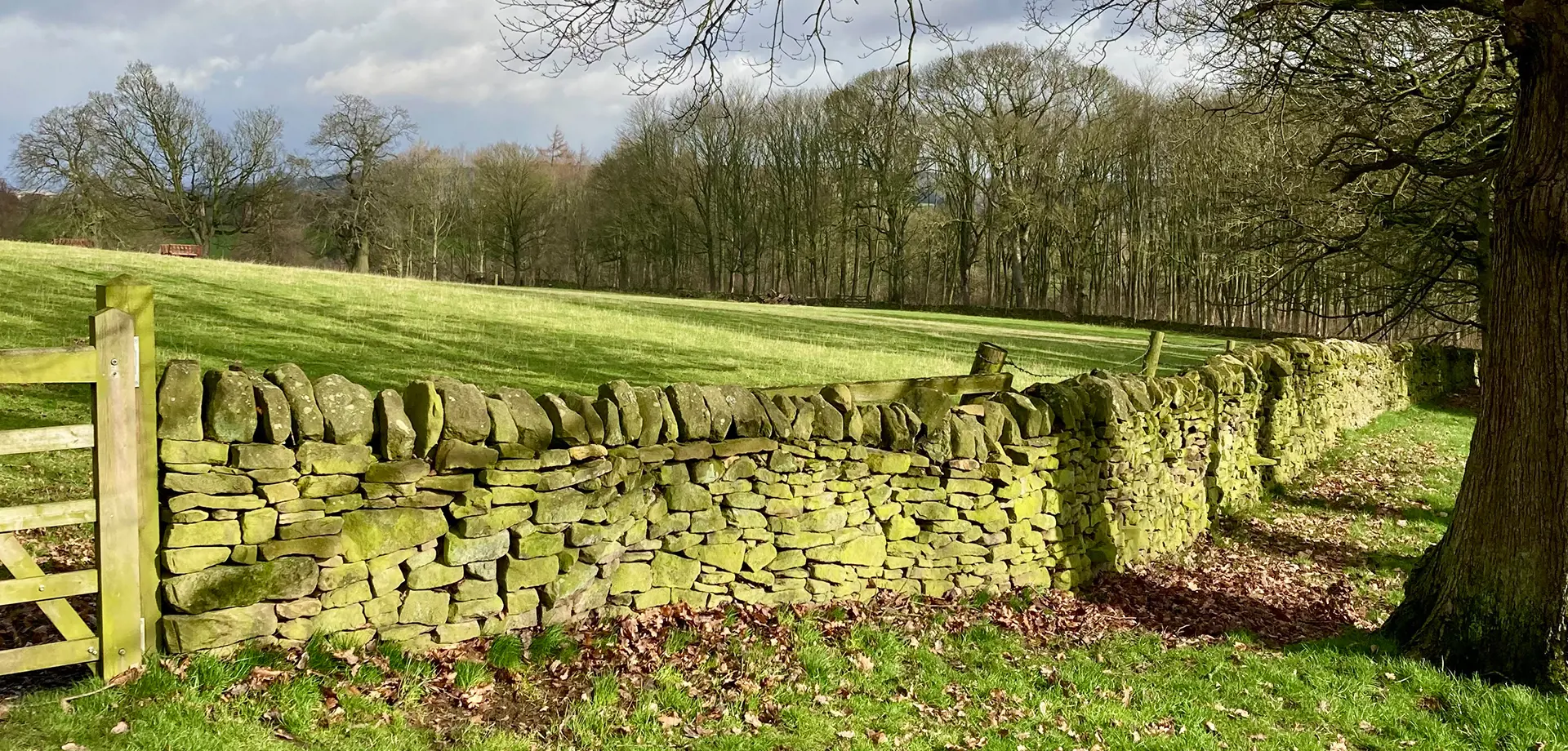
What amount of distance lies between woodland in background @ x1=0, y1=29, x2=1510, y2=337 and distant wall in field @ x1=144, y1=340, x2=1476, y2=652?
18989mm

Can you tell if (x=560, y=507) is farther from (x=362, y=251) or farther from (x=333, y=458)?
(x=362, y=251)

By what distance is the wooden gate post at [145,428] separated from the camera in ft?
12.8

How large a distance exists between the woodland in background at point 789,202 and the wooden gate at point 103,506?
80.4 feet

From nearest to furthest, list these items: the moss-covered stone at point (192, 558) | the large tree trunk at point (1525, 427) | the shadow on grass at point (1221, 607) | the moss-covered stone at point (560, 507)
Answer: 1. the moss-covered stone at point (192, 558)
2. the moss-covered stone at point (560, 507)
3. the large tree trunk at point (1525, 427)
4. the shadow on grass at point (1221, 607)

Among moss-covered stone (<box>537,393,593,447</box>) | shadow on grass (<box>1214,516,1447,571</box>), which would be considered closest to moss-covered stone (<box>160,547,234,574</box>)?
moss-covered stone (<box>537,393,593,447</box>)

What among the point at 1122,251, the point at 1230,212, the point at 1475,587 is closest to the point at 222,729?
the point at 1475,587

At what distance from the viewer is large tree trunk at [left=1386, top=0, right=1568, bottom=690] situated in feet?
17.8

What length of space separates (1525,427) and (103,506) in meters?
7.88

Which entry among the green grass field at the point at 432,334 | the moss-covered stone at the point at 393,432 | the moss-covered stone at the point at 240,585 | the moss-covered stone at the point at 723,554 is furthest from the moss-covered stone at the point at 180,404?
the green grass field at the point at 432,334

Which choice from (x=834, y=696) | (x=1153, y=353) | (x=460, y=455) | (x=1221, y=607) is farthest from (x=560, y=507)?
(x=1153, y=353)

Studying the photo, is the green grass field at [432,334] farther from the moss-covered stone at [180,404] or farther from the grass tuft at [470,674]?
the grass tuft at [470,674]

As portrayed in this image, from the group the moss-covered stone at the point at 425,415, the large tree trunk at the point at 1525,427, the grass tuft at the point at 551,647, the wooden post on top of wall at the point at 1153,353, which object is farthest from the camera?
the wooden post on top of wall at the point at 1153,353

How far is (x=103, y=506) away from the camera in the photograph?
12.5 feet

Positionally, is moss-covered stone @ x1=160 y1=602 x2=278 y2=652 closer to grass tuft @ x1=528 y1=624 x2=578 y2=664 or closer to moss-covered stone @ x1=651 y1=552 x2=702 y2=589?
grass tuft @ x1=528 y1=624 x2=578 y2=664
